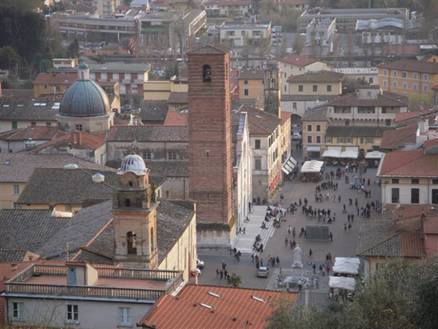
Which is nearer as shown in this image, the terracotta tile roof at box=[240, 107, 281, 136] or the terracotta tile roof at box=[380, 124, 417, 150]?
the terracotta tile roof at box=[380, 124, 417, 150]

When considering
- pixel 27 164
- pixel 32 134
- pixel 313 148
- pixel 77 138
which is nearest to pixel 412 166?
pixel 77 138

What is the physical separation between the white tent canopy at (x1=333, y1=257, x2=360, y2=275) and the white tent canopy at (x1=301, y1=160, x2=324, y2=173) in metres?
21.9

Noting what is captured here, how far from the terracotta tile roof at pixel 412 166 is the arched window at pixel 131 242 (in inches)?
713

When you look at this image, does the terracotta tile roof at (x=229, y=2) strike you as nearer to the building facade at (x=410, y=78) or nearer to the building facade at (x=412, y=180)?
the building facade at (x=410, y=78)

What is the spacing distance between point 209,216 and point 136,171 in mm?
14816

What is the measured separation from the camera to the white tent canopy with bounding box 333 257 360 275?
41.0 metres

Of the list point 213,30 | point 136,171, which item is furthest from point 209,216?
point 213,30

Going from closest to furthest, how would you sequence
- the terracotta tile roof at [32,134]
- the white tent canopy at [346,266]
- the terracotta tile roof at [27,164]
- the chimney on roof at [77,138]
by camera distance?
the white tent canopy at [346,266] → the terracotta tile roof at [27,164] → the chimney on roof at [77,138] → the terracotta tile roof at [32,134]

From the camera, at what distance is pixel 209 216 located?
1909 inches

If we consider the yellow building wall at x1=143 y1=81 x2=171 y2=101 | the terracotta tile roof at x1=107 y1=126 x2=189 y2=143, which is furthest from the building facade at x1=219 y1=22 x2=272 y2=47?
the terracotta tile roof at x1=107 y1=126 x2=189 y2=143

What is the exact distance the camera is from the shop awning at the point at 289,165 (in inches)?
2578

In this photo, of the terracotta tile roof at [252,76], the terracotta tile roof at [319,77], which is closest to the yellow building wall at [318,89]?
the terracotta tile roof at [319,77]

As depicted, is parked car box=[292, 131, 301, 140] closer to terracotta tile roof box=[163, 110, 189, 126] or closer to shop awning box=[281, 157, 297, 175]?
shop awning box=[281, 157, 297, 175]

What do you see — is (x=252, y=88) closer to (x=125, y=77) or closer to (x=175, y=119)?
(x=125, y=77)
